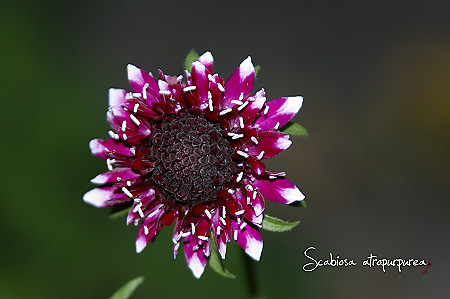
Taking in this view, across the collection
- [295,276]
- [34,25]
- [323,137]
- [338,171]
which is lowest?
[295,276]

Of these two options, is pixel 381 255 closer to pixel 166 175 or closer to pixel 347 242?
pixel 347 242

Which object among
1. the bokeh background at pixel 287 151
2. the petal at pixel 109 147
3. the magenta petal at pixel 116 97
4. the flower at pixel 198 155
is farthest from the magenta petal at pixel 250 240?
the bokeh background at pixel 287 151

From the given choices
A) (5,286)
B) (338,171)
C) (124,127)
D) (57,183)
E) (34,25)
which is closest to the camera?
(124,127)

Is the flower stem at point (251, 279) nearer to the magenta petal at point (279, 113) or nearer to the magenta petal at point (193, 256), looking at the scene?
the magenta petal at point (193, 256)

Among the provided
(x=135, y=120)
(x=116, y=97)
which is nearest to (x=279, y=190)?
(x=135, y=120)

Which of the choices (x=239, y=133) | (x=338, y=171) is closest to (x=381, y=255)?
(x=338, y=171)

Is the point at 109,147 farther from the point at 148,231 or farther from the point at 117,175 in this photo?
the point at 148,231

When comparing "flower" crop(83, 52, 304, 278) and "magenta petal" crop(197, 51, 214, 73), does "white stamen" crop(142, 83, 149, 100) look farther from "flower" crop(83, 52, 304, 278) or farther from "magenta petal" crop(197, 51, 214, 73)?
"magenta petal" crop(197, 51, 214, 73)
